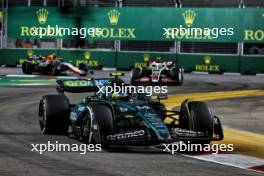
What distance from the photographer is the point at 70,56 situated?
37281 millimetres

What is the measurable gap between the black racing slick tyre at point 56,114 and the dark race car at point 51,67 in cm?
1908

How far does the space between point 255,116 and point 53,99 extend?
19.5 feet

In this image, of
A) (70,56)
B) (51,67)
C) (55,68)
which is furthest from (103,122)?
(70,56)

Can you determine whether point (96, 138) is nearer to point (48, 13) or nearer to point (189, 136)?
point (189, 136)

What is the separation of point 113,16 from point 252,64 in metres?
7.86

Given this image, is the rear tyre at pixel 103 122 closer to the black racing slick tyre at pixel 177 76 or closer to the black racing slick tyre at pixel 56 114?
the black racing slick tyre at pixel 56 114

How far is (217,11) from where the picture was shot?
34344mm

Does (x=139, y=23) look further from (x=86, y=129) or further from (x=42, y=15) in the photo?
(x=86, y=129)

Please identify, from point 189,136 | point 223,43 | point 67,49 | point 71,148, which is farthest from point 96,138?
point 67,49

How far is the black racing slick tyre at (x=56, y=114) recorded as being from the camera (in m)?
11.5

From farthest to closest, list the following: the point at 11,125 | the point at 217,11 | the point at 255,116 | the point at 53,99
Result: the point at 217,11, the point at 255,116, the point at 11,125, the point at 53,99

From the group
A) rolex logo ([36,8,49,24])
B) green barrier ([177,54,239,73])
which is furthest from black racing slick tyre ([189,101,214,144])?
rolex logo ([36,8,49,24])

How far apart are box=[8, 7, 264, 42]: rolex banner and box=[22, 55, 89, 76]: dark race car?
522 centimetres

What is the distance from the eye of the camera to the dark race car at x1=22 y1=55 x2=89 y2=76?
Result: 101ft
